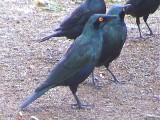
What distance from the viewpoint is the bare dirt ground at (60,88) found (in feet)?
21.4

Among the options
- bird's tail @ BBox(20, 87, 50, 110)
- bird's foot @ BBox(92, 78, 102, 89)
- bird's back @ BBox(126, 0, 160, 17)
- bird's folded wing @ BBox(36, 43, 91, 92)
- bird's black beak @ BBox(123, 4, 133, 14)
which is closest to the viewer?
bird's tail @ BBox(20, 87, 50, 110)

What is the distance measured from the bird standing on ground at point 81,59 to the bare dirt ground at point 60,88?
1.20 ft

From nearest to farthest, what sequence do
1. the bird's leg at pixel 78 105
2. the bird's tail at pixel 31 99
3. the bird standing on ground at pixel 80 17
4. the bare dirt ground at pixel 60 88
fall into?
the bird's tail at pixel 31 99 → the bare dirt ground at pixel 60 88 → the bird's leg at pixel 78 105 → the bird standing on ground at pixel 80 17

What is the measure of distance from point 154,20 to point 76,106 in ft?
16.0

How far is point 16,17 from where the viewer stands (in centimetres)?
1077

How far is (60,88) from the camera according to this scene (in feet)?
23.9

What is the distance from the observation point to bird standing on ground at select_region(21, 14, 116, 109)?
6461mm

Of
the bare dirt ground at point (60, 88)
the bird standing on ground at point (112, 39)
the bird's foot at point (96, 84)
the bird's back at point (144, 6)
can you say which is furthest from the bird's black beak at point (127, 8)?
the bird's foot at point (96, 84)

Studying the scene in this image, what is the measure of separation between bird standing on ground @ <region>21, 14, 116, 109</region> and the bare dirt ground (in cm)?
37

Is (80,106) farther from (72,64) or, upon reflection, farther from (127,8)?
(127,8)

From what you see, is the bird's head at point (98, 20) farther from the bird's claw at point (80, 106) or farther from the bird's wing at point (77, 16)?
the bird's wing at point (77, 16)

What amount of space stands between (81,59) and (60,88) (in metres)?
0.89

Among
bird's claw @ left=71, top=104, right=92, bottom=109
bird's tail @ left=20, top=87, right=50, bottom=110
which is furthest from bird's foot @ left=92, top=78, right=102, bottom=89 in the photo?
bird's tail @ left=20, top=87, right=50, bottom=110

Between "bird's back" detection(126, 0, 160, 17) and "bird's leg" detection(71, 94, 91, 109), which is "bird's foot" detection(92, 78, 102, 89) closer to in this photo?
"bird's leg" detection(71, 94, 91, 109)
